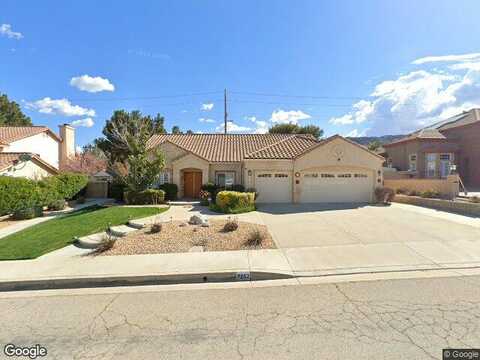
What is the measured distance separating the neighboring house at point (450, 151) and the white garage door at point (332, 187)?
44.2ft

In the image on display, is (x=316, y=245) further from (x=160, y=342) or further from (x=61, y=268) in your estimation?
(x=61, y=268)

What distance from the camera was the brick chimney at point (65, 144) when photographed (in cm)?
3153

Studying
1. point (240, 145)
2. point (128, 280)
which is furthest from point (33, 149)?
point (128, 280)

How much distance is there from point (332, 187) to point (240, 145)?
31.0 feet

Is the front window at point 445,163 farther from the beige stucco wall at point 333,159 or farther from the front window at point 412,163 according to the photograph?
the beige stucco wall at point 333,159

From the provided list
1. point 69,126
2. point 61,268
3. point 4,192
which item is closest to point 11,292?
point 61,268

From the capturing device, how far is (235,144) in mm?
23906

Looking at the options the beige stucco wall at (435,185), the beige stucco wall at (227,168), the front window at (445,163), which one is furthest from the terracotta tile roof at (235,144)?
the front window at (445,163)

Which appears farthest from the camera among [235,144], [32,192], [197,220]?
[235,144]

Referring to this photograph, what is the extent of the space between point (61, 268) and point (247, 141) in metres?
19.8

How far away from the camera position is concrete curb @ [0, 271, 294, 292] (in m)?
5.55

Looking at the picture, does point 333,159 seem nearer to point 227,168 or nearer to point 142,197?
point 227,168

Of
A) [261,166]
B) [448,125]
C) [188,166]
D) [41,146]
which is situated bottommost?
[261,166]

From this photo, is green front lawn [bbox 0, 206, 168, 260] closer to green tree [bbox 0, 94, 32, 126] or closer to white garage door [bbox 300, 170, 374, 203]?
white garage door [bbox 300, 170, 374, 203]
